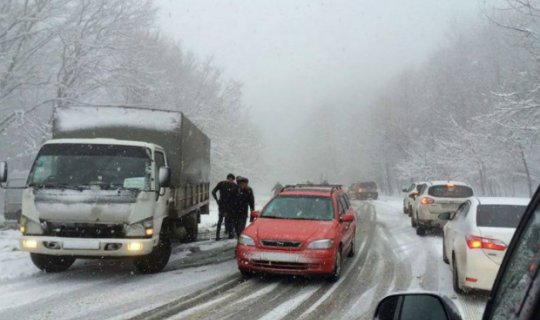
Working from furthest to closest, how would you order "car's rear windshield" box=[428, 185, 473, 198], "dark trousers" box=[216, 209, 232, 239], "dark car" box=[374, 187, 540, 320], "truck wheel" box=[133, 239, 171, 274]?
1. "car's rear windshield" box=[428, 185, 473, 198]
2. "dark trousers" box=[216, 209, 232, 239]
3. "truck wheel" box=[133, 239, 171, 274]
4. "dark car" box=[374, 187, 540, 320]

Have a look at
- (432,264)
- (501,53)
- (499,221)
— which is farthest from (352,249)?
(501,53)

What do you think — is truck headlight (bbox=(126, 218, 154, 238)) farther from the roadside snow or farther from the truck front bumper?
the roadside snow

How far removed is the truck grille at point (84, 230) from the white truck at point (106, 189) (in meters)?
0.02

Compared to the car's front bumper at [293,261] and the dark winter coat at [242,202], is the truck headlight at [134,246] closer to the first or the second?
the car's front bumper at [293,261]

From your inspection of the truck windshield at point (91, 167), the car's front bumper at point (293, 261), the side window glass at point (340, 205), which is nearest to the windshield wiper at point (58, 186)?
the truck windshield at point (91, 167)

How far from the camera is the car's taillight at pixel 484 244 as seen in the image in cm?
652

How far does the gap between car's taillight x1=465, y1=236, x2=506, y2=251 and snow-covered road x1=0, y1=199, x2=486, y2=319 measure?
0.83 m

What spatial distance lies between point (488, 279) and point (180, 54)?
32.1 meters

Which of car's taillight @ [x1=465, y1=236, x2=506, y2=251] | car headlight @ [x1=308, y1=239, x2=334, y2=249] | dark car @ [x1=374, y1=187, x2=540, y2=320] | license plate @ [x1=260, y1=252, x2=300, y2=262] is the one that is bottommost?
license plate @ [x1=260, y1=252, x2=300, y2=262]

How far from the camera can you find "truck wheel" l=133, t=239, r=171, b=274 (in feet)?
28.5

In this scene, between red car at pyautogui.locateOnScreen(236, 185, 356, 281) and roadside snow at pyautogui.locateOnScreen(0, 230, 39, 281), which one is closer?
red car at pyautogui.locateOnScreen(236, 185, 356, 281)

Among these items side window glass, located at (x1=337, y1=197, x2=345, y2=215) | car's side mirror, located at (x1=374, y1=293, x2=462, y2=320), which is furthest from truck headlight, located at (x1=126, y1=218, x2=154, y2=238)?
car's side mirror, located at (x1=374, y1=293, x2=462, y2=320)

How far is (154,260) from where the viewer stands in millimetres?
8836

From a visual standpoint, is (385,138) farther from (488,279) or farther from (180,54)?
(488,279)
